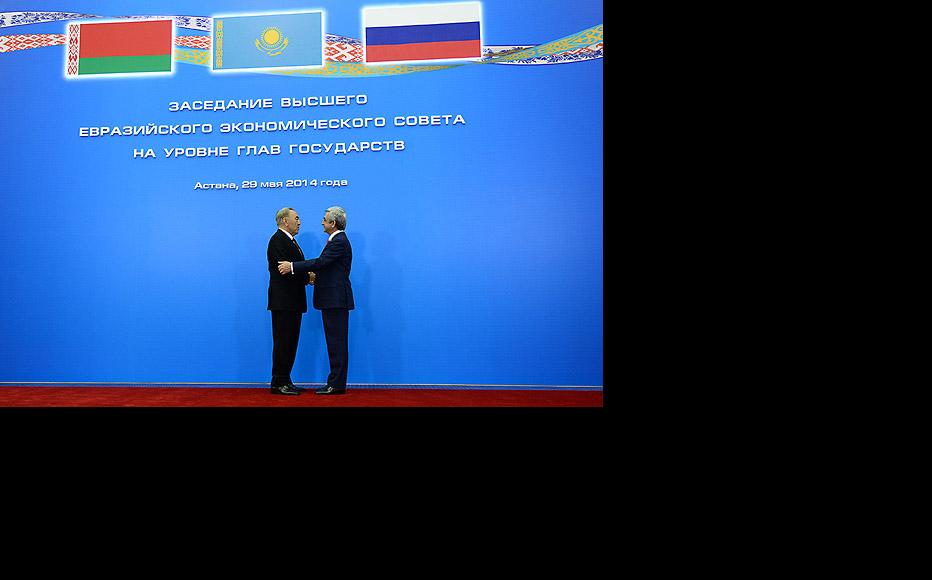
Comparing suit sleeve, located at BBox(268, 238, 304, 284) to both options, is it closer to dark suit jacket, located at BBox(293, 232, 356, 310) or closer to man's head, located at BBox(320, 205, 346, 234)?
dark suit jacket, located at BBox(293, 232, 356, 310)

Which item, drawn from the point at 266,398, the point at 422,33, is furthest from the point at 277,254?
the point at 422,33

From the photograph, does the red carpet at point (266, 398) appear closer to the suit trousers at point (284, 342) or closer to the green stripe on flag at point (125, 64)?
the suit trousers at point (284, 342)

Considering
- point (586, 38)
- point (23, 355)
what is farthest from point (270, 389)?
point (586, 38)

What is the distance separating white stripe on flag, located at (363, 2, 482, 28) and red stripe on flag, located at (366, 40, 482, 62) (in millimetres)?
190

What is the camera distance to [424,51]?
18.5 ft

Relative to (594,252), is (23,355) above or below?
below

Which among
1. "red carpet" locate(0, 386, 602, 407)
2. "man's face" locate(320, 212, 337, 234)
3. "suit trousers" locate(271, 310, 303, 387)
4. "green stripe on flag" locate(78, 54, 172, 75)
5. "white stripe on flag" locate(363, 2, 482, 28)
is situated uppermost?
"white stripe on flag" locate(363, 2, 482, 28)

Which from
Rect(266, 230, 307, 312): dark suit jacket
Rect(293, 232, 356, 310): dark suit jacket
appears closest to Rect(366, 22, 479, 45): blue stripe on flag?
Rect(293, 232, 356, 310): dark suit jacket

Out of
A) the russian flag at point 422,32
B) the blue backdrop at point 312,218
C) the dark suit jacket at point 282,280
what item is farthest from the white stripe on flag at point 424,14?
the dark suit jacket at point 282,280

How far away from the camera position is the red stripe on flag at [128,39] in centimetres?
583

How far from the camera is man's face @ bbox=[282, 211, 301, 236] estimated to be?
5199mm

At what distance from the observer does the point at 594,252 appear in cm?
552

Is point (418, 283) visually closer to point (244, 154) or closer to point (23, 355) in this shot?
point (244, 154)

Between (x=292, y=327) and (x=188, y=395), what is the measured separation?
1039 millimetres
